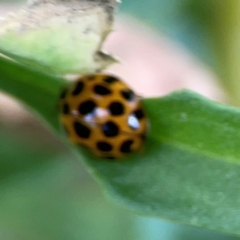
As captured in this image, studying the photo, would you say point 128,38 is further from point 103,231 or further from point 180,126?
point 180,126

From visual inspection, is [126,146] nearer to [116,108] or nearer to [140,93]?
[116,108]

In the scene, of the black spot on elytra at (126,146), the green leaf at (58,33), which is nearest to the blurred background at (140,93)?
the black spot on elytra at (126,146)

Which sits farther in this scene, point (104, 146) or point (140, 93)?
point (140, 93)

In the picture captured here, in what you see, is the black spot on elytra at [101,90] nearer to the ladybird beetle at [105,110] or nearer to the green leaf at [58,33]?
the ladybird beetle at [105,110]

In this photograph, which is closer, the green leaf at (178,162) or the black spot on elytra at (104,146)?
the green leaf at (178,162)

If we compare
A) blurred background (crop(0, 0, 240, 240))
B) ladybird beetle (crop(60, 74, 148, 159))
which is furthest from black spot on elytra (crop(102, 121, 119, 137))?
blurred background (crop(0, 0, 240, 240))

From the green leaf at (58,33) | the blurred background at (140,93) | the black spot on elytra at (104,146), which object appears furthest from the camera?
the blurred background at (140,93)

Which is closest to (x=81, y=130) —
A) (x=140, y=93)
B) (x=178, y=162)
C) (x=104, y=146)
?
(x=104, y=146)
